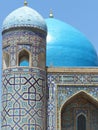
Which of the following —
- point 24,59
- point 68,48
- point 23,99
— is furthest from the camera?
point 68,48

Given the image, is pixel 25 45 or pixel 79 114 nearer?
pixel 25 45

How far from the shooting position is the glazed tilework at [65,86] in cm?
2112

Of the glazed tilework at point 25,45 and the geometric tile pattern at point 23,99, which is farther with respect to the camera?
the glazed tilework at point 25,45

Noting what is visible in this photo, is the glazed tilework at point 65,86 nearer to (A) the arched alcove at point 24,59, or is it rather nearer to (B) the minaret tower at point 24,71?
(B) the minaret tower at point 24,71

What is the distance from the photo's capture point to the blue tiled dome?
69.6 feet

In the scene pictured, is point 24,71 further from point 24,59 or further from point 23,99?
point 23,99

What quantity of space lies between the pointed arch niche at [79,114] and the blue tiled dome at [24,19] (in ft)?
9.44

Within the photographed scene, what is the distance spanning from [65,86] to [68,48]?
2.49 meters

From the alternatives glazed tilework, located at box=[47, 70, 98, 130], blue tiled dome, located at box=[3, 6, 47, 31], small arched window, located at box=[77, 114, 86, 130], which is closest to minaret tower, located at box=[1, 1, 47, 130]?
blue tiled dome, located at box=[3, 6, 47, 31]

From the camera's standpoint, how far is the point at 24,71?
20.8m

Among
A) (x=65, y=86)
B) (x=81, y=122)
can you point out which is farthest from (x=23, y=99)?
(x=81, y=122)

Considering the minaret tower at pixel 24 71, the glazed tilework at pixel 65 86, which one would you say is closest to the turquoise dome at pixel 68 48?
the glazed tilework at pixel 65 86

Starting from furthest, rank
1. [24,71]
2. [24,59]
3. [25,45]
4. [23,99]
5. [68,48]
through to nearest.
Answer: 1. [68,48]
2. [24,59]
3. [25,45]
4. [24,71]
5. [23,99]

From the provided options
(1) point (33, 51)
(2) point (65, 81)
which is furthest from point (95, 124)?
(1) point (33, 51)
